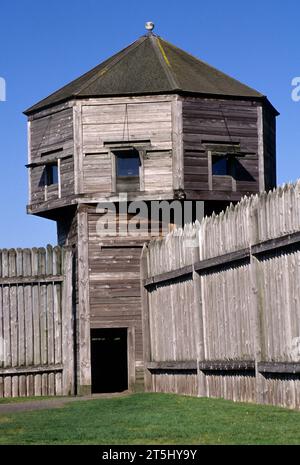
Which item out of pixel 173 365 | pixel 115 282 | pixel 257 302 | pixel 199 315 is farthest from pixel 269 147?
pixel 257 302

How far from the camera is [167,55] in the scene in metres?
26.0

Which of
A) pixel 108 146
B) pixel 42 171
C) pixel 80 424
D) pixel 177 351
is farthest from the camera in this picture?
pixel 42 171

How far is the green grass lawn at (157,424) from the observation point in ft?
35.7

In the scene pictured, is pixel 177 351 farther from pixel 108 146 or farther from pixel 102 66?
pixel 102 66

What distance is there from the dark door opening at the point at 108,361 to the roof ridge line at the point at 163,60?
6.63 meters

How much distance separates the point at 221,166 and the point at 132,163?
6.92ft

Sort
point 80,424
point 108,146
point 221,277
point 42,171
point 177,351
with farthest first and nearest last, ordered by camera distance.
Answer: point 42,171
point 108,146
point 177,351
point 221,277
point 80,424

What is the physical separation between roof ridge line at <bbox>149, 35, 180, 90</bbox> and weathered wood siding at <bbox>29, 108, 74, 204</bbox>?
2407 millimetres

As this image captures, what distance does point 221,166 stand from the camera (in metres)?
24.9

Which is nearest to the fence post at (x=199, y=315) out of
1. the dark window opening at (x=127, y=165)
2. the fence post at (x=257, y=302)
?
the fence post at (x=257, y=302)

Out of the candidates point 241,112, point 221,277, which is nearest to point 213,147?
point 241,112

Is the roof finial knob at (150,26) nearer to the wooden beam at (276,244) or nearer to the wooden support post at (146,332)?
the wooden support post at (146,332)
